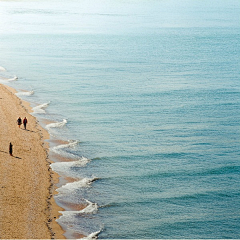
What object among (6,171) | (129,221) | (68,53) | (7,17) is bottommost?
(129,221)

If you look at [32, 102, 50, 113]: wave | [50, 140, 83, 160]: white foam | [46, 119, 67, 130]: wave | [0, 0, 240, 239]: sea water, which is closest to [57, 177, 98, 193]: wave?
[0, 0, 240, 239]: sea water

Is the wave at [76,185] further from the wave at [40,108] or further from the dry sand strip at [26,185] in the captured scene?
the wave at [40,108]

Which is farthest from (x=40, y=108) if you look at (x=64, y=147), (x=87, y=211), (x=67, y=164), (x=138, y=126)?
(x=87, y=211)

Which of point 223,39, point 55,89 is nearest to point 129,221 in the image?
point 55,89

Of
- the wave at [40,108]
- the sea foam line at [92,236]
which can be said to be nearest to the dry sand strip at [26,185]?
the sea foam line at [92,236]

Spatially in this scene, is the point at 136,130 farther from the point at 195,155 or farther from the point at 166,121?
the point at 195,155

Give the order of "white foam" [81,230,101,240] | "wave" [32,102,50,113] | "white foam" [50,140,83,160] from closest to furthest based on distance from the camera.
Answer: "white foam" [81,230,101,240] < "white foam" [50,140,83,160] < "wave" [32,102,50,113]

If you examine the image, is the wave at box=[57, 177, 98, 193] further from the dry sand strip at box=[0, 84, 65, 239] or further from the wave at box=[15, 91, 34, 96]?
the wave at box=[15, 91, 34, 96]
